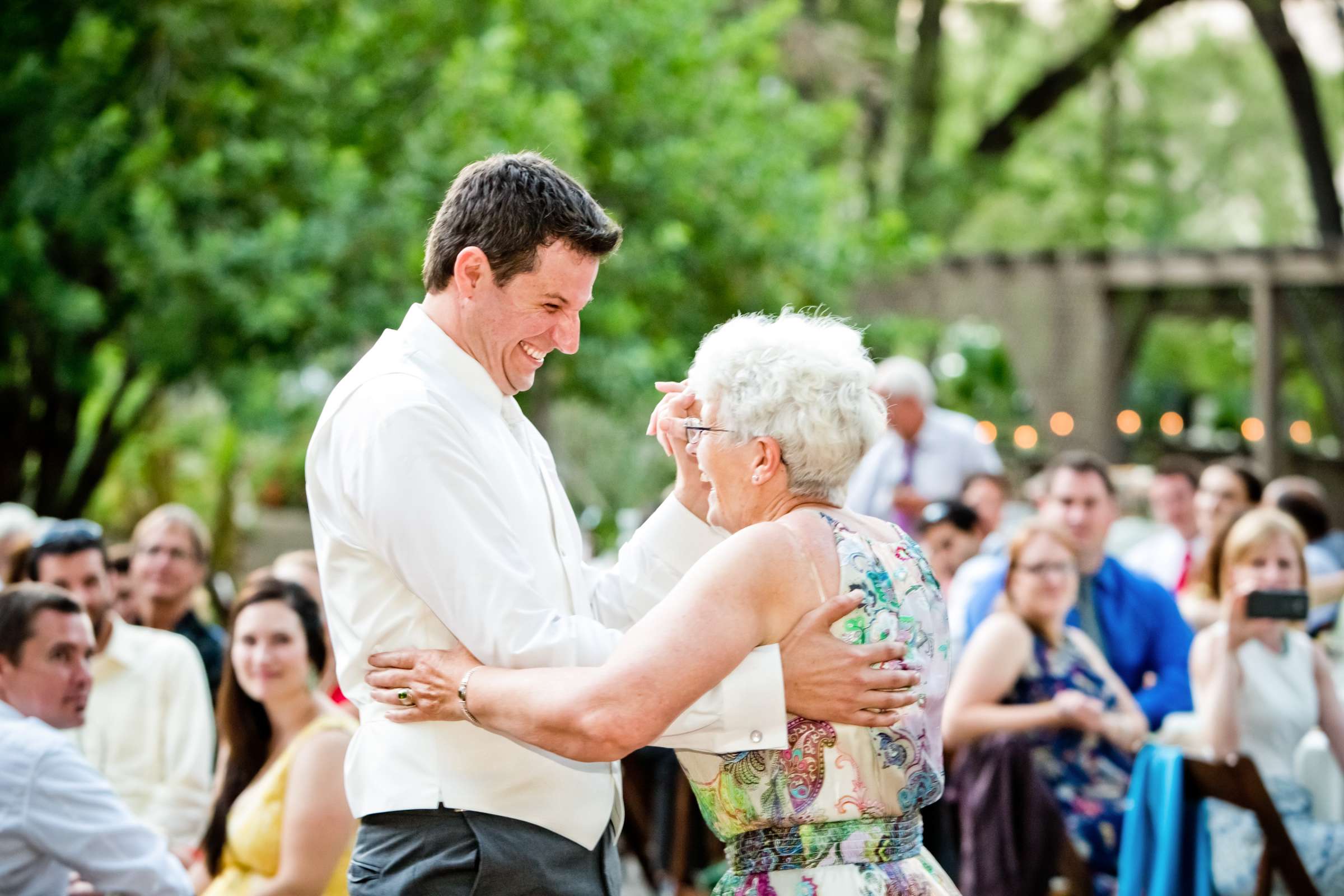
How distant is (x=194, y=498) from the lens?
15711 mm

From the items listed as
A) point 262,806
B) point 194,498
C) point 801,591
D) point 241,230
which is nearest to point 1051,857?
point 262,806

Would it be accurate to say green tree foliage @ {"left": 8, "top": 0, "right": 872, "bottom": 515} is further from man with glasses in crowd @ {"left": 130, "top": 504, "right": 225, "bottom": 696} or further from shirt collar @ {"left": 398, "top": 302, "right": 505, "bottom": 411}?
shirt collar @ {"left": 398, "top": 302, "right": 505, "bottom": 411}

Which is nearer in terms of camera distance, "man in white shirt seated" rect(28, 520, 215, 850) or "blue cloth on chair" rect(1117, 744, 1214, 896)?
"blue cloth on chair" rect(1117, 744, 1214, 896)

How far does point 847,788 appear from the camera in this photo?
230 cm

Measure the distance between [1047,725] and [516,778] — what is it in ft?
9.13

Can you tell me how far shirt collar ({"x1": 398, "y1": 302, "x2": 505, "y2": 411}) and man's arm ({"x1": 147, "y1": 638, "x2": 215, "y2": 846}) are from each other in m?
2.70

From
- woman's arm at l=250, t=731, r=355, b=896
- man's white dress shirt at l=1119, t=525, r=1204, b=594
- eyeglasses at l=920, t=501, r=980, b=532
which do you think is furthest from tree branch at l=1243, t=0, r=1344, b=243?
woman's arm at l=250, t=731, r=355, b=896

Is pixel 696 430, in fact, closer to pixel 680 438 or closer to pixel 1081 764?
pixel 680 438

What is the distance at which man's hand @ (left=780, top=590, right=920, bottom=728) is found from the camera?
88.3 inches

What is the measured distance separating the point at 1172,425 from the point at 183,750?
17321 mm

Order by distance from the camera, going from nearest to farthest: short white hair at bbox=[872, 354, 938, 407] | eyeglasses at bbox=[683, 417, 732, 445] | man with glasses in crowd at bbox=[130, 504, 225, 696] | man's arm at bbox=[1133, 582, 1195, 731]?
eyeglasses at bbox=[683, 417, 732, 445] → man's arm at bbox=[1133, 582, 1195, 731] → man with glasses in crowd at bbox=[130, 504, 225, 696] → short white hair at bbox=[872, 354, 938, 407]

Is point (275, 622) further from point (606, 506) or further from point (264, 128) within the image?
point (606, 506)

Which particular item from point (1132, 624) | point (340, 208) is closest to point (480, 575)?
point (1132, 624)

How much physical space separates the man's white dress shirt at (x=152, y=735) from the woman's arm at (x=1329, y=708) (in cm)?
362
